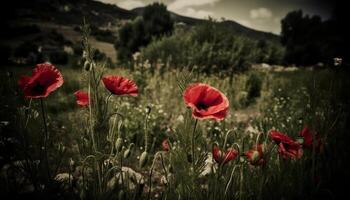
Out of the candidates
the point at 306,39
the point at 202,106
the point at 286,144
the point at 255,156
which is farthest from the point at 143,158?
the point at 306,39

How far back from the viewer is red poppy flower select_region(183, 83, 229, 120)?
46.1 inches

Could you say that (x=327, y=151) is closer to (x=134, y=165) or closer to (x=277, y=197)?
(x=277, y=197)

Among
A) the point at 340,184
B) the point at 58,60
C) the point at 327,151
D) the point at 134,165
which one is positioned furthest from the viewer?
the point at 58,60

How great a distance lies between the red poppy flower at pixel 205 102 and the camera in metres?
1.17

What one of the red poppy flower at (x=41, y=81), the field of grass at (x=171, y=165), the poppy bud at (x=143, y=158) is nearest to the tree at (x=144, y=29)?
the field of grass at (x=171, y=165)

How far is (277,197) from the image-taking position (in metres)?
1.53

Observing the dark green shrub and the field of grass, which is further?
the dark green shrub

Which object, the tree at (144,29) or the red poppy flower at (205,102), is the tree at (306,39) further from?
the red poppy flower at (205,102)

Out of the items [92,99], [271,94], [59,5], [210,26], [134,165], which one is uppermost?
[59,5]

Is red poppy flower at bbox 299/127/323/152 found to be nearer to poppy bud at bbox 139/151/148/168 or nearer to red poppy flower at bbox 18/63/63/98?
poppy bud at bbox 139/151/148/168

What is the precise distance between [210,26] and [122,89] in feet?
27.9

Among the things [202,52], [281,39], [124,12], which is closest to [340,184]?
[202,52]

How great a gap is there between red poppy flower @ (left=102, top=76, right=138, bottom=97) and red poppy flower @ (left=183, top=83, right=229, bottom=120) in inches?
14.4

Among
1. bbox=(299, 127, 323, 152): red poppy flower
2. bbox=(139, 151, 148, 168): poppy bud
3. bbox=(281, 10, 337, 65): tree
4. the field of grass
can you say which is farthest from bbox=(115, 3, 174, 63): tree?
bbox=(139, 151, 148, 168): poppy bud
